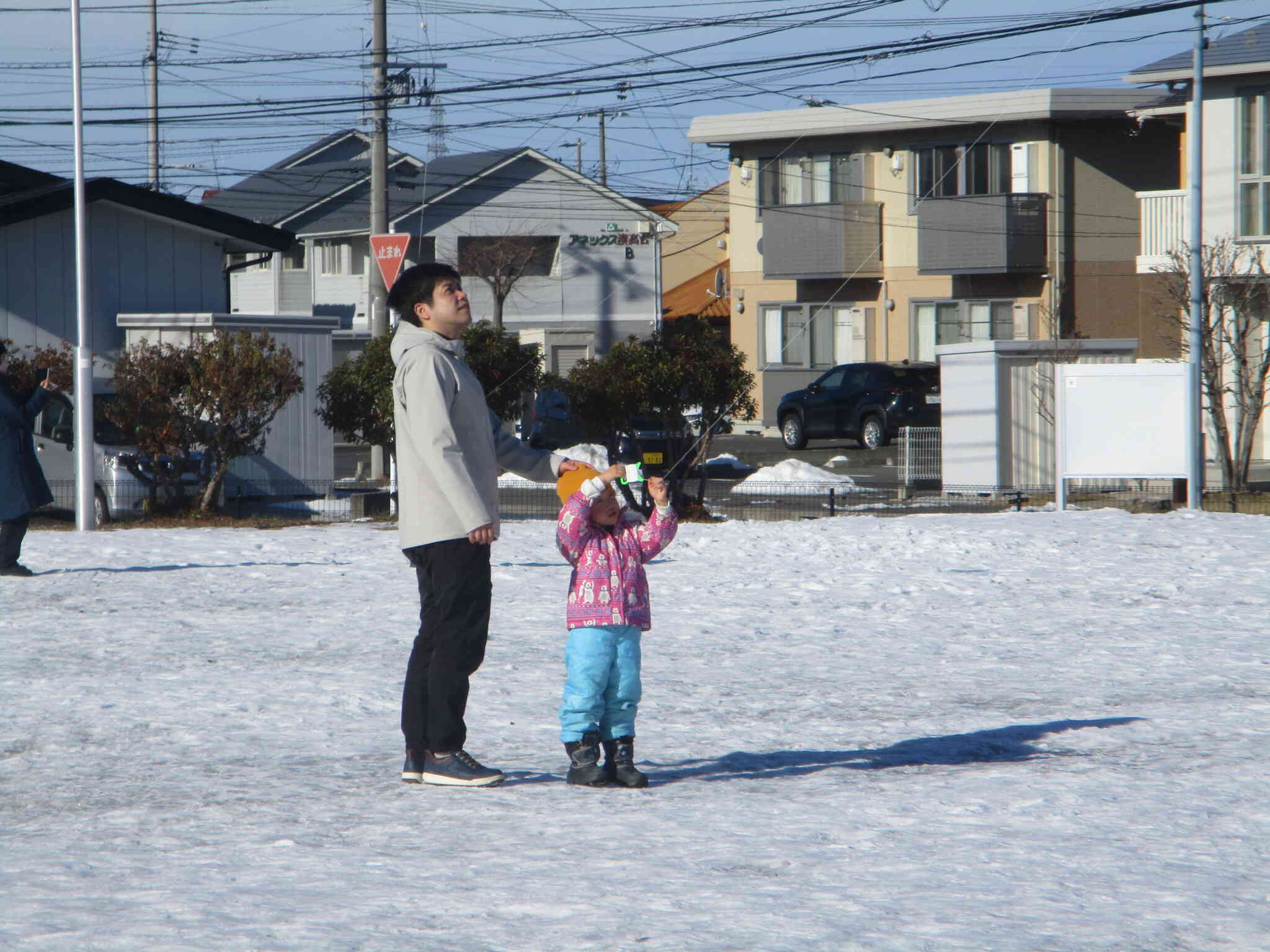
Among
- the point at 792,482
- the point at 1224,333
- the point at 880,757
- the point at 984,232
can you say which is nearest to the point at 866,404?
the point at 984,232

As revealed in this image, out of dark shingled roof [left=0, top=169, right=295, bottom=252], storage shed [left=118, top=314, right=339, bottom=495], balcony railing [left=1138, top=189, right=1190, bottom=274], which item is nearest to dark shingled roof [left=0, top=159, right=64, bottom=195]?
dark shingled roof [left=0, top=169, right=295, bottom=252]

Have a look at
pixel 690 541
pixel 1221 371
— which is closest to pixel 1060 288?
pixel 1221 371

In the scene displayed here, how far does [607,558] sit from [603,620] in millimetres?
223

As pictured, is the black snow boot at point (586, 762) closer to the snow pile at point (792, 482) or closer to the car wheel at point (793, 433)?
the snow pile at point (792, 482)

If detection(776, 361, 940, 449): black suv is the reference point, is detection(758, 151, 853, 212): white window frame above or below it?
above

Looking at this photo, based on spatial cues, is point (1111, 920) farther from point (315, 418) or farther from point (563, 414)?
point (563, 414)

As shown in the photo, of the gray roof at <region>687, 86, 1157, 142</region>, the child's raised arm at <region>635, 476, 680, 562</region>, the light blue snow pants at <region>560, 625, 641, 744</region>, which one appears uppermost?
the gray roof at <region>687, 86, 1157, 142</region>

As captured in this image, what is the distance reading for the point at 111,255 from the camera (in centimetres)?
2014

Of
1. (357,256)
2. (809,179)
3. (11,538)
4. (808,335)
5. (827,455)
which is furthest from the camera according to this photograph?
(357,256)

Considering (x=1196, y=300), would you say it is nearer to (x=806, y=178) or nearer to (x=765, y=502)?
(x=765, y=502)

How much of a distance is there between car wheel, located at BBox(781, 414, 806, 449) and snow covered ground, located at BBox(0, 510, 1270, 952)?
1883 cm

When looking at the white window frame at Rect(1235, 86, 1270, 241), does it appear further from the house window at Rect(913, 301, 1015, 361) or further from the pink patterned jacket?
the pink patterned jacket

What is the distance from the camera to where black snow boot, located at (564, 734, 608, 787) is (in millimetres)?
Result: 5199

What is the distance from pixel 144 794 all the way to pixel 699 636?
4239 mm
